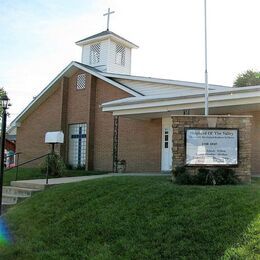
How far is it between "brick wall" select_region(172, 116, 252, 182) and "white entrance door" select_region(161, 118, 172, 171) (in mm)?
7048

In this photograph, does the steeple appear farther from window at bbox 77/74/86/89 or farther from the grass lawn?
the grass lawn

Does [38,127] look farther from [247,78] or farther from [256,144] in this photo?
[247,78]

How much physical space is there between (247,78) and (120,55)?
1453 cm

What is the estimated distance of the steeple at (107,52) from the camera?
76.3 feet

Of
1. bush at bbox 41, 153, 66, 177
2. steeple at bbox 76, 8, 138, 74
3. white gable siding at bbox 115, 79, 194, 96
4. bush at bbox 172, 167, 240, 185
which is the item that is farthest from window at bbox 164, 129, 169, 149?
bush at bbox 172, 167, 240, 185

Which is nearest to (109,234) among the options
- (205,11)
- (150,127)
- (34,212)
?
(34,212)

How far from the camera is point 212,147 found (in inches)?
396

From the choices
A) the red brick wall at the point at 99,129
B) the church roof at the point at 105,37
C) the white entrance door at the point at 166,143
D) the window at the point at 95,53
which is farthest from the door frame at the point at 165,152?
the window at the point at 95,53

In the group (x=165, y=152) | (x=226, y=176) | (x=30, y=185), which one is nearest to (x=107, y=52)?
(x=165, y=152)

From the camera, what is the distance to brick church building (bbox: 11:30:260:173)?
15.1 metres

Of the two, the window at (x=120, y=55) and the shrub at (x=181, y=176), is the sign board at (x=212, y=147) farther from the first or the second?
the window at (x=120, y=55)

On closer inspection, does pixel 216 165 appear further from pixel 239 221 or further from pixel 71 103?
pixel 71 103

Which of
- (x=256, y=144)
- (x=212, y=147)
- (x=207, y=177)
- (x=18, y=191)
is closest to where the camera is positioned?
(x=207, y=177)

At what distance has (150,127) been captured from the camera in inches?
717
